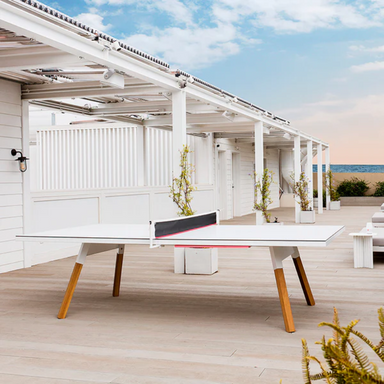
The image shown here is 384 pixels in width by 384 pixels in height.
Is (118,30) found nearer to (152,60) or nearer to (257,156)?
(257,156)

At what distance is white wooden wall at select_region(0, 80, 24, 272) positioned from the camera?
23.4ft

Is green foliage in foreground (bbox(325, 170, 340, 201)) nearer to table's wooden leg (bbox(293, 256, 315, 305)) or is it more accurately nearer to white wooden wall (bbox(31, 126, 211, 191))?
white wooden wall (bbox(31, 126, 211, 191))

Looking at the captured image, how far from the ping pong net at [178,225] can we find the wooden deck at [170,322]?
28.0 inches

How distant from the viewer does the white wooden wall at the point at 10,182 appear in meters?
7.13

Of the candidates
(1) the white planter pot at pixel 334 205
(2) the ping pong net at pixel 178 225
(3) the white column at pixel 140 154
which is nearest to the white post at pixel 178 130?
(2) the ping pong net at pixel 178 225

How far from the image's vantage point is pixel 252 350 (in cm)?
369

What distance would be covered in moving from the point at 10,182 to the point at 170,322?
3.75 m

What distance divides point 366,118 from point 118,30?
25.2m

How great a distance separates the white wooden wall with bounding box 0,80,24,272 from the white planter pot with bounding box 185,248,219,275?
2361 mm

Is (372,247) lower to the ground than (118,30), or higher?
lower

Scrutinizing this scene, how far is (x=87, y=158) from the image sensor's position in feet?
44.9

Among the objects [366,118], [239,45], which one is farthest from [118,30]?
[366,118]

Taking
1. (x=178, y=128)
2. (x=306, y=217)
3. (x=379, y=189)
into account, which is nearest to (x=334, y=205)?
(x=379, y=189)

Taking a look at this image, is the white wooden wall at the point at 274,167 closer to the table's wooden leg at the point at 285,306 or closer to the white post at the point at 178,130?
the white post at the point at 178,130
